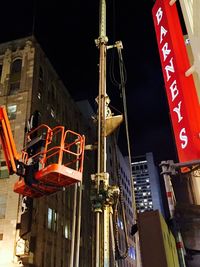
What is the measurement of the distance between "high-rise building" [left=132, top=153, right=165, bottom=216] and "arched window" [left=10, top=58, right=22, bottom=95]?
109m

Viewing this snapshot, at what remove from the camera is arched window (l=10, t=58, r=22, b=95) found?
1398 inches

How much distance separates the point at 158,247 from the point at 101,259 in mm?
1855

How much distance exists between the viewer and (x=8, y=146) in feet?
35.4

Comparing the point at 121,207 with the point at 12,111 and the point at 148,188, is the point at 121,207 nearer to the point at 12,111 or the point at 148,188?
the point at 12,111

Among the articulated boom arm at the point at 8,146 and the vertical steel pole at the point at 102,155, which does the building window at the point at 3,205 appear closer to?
the articulated boom arm at the point at 8,146

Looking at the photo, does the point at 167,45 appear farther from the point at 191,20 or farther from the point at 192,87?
the point at 191,20

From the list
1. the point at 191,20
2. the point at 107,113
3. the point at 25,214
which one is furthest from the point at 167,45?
the point at 25,214

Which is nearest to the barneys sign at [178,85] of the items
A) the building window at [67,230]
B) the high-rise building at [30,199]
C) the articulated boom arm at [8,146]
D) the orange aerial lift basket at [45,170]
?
the orange aerial lift basket at [45,170]

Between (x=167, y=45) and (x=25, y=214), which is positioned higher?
(x=167, y=45)

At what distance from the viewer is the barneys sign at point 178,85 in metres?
11.9

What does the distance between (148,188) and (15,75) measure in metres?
161

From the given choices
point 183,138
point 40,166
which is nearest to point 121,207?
point 40,166

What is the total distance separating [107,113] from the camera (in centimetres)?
896

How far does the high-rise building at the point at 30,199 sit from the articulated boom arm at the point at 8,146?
14499 mm
